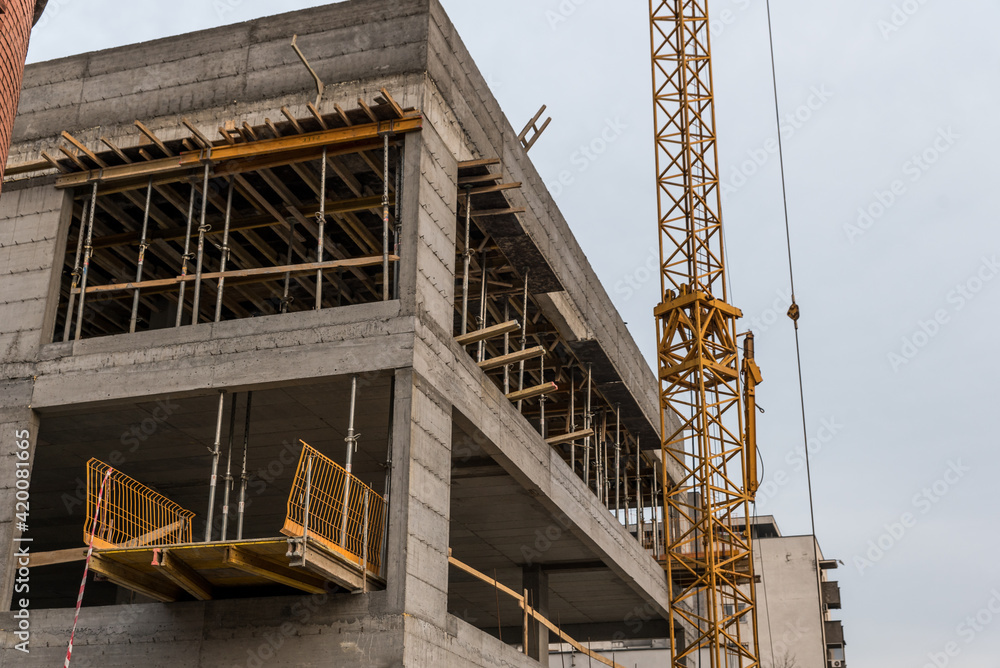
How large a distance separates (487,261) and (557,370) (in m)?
5.56

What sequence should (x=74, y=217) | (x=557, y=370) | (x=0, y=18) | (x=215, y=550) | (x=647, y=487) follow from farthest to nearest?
1. (x=647, y=487)
2. (x=557, y=370)
3. (x=74, y=217)
4. (x=215, y=550)
5. (x=0, y=18)

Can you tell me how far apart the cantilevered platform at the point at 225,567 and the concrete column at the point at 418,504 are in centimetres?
43

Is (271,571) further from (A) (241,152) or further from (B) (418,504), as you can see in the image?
(A) (241,152)

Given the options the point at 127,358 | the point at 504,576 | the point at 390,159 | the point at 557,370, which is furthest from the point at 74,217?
the point at 504,576

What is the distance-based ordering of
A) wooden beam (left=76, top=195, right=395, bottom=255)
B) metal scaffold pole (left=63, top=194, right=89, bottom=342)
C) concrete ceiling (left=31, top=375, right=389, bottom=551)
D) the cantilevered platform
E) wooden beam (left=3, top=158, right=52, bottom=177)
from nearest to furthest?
the cantilevered platform, concrete ceiling (left=31, top=375, right=389, bottom=551), metal scaffold pole (left=63, top=194, right=89, bottom=342), wooden beam (left=3, top=158, right=52, bottom=177), wooden beam (left=76, top=195, right=395, bottom=255)

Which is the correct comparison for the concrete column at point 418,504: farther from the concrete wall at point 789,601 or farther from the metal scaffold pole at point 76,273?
the concrete wall at point 789,601

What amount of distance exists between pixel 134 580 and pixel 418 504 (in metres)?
3.65

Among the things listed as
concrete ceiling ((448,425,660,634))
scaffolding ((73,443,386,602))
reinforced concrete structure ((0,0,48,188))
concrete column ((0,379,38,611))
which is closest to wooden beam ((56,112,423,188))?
concrete column ((0,379,38,611))

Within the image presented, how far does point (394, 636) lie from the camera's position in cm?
1352

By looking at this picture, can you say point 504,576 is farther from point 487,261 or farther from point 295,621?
point 295,621

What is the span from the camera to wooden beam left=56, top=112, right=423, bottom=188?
641 inches

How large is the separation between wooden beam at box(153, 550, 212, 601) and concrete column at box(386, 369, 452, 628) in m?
2.38

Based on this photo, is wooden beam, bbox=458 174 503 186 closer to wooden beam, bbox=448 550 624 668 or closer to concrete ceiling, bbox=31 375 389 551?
concrete ceiling, bbox=31 375 389 551

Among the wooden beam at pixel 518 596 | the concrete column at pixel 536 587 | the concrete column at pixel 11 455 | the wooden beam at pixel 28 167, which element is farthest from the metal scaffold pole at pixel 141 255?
the concrete column at pixel 536 587
